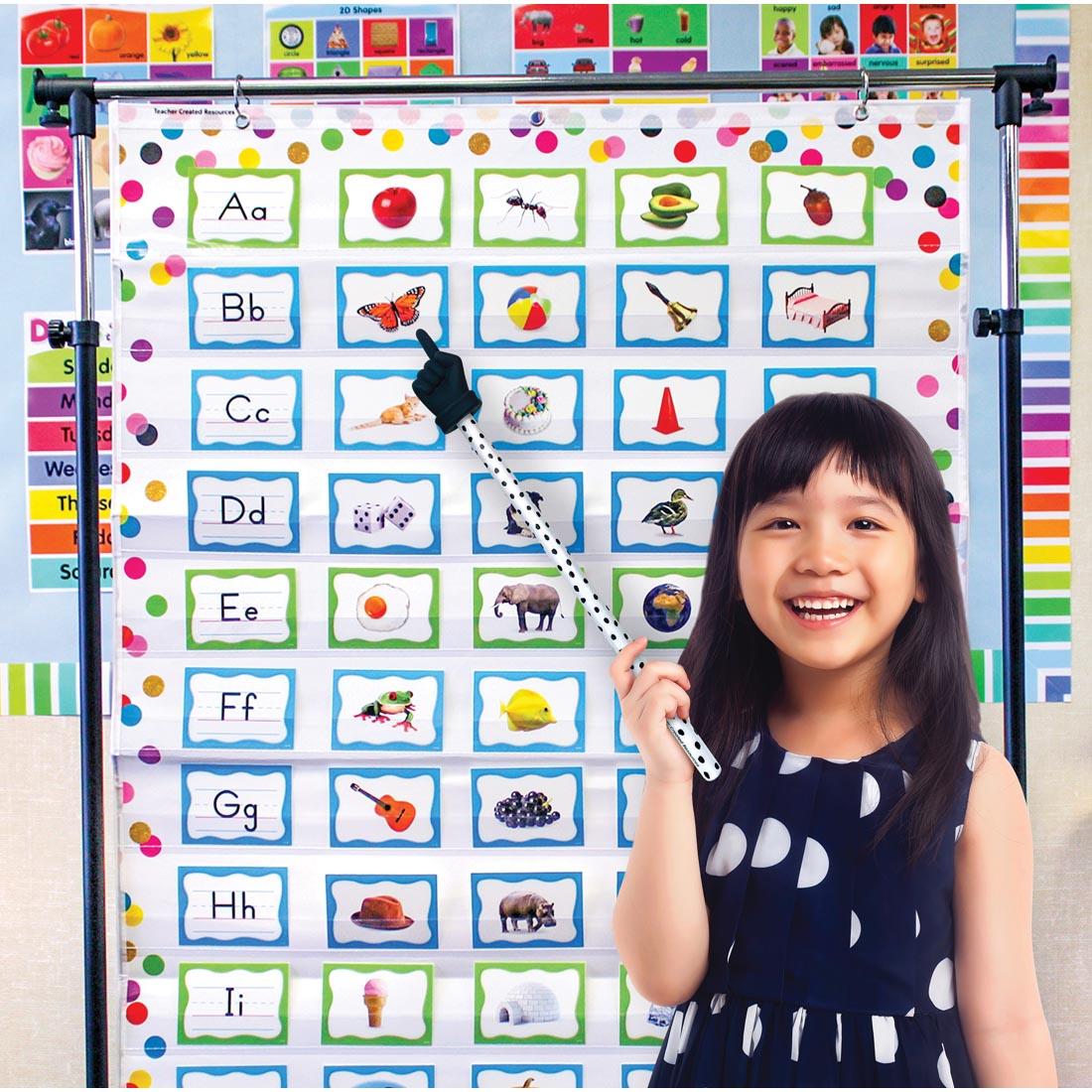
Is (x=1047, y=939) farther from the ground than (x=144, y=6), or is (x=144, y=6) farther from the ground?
(x=144, y=6)

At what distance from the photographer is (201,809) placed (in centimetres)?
108

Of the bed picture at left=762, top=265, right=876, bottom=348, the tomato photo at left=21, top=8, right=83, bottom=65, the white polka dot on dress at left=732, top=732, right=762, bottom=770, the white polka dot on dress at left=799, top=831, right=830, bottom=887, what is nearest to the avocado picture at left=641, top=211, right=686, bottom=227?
the bed picture at left=762, top=265, right=876, bottom=348

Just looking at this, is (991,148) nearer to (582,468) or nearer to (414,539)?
(582,468)

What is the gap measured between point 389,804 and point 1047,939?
94 cm

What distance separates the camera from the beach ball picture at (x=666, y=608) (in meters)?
1.07

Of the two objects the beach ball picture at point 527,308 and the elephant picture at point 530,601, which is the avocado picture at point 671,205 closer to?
the beach ball picture at point 527,308

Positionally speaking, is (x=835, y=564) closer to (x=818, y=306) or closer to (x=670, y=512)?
(x=670, y=512)

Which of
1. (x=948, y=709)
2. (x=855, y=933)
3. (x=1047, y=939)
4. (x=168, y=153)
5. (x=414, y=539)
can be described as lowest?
(x=1047, y=939)

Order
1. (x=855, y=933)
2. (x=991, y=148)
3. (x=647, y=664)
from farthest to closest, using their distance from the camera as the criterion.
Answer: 1. (x=991, y=148)
2. (x=647, y=664)
3. (x=855, y=933)

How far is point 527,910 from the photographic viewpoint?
3.51ft

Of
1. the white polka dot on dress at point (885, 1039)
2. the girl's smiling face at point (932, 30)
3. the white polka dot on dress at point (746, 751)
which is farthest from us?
the girl's smiling face at point (932, 30)

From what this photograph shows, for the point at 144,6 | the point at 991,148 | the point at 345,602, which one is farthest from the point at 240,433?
the point at 991,148

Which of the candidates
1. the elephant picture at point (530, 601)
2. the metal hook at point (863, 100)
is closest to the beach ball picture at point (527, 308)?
the elephant picture at point (530, 601)

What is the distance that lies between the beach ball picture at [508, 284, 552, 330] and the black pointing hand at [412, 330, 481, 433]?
0.08 metres
